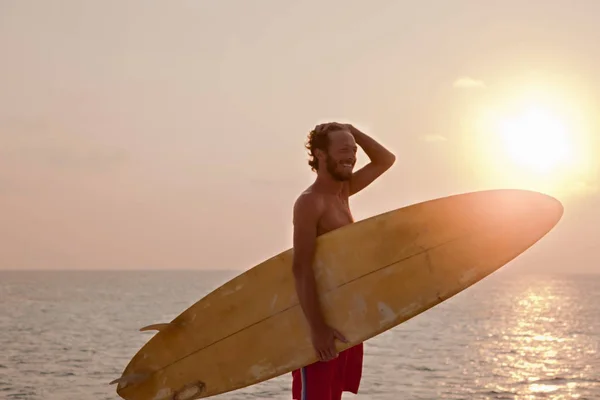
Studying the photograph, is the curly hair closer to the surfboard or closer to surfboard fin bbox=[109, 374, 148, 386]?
the surfboard

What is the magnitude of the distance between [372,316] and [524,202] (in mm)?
1309

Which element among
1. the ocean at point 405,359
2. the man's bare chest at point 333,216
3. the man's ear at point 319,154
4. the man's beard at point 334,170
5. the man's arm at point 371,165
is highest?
the ocean at point 405,359

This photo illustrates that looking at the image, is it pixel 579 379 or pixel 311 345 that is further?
pixel 579 379

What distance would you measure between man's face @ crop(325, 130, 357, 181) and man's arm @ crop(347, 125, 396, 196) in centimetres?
38

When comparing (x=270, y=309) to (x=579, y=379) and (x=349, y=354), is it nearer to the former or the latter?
(x=349, y=354)

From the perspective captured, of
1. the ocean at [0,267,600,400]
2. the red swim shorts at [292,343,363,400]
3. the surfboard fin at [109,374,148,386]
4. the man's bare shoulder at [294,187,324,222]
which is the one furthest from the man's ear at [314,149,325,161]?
the ocean at [0,267,600,400]

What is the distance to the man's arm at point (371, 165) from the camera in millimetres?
4352

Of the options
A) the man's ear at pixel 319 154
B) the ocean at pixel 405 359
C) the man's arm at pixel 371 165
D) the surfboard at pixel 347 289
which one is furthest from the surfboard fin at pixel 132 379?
the ocean at pixel 405 359

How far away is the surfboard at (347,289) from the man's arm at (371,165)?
202 millimetres

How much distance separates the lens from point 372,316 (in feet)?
13.8

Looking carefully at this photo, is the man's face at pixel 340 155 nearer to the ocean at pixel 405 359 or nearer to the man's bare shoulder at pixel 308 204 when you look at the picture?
the man's bare shoulder at pixel 308 204

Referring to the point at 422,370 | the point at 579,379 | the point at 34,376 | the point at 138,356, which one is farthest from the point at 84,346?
the point at 138,356

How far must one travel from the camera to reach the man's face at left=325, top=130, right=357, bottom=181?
12.9 feet

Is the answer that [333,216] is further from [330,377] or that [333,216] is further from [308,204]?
[330,377]
